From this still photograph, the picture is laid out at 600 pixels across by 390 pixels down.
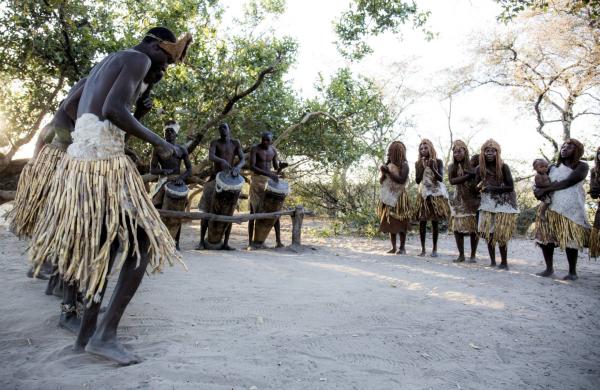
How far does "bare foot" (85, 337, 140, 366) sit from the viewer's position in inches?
86.2

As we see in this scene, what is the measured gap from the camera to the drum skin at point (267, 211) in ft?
23.7

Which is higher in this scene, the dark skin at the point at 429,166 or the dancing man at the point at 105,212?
the dark skin at the point at 429,166

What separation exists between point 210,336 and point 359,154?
775cm

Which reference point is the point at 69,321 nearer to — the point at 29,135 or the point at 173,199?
the point at 173,199

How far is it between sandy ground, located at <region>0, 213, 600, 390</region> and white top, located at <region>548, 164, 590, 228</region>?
783 mm

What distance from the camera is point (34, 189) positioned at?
294 cm

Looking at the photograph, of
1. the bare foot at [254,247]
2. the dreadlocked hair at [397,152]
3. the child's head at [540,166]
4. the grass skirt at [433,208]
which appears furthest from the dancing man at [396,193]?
the bare foot at [254,247]

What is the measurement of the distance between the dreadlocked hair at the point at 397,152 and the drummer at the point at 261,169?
6.21ft

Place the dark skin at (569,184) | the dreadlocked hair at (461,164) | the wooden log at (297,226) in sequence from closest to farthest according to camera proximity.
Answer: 1. the dark skin at (569,184)
2. the dreadlocked hair at (461,164)
3. the wooden log at (297,226)

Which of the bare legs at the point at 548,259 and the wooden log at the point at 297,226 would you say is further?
the wooden log at the point at 297,226

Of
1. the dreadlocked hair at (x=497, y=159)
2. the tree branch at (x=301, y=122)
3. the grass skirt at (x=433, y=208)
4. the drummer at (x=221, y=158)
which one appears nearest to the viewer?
the dreadlocked hair at (x=497, y=159)

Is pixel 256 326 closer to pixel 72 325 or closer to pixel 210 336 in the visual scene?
pixel 210 336

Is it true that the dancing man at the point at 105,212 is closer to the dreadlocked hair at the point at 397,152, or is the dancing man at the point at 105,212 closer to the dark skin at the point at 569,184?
the dark skin at the point at 569,184

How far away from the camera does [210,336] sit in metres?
2.66
